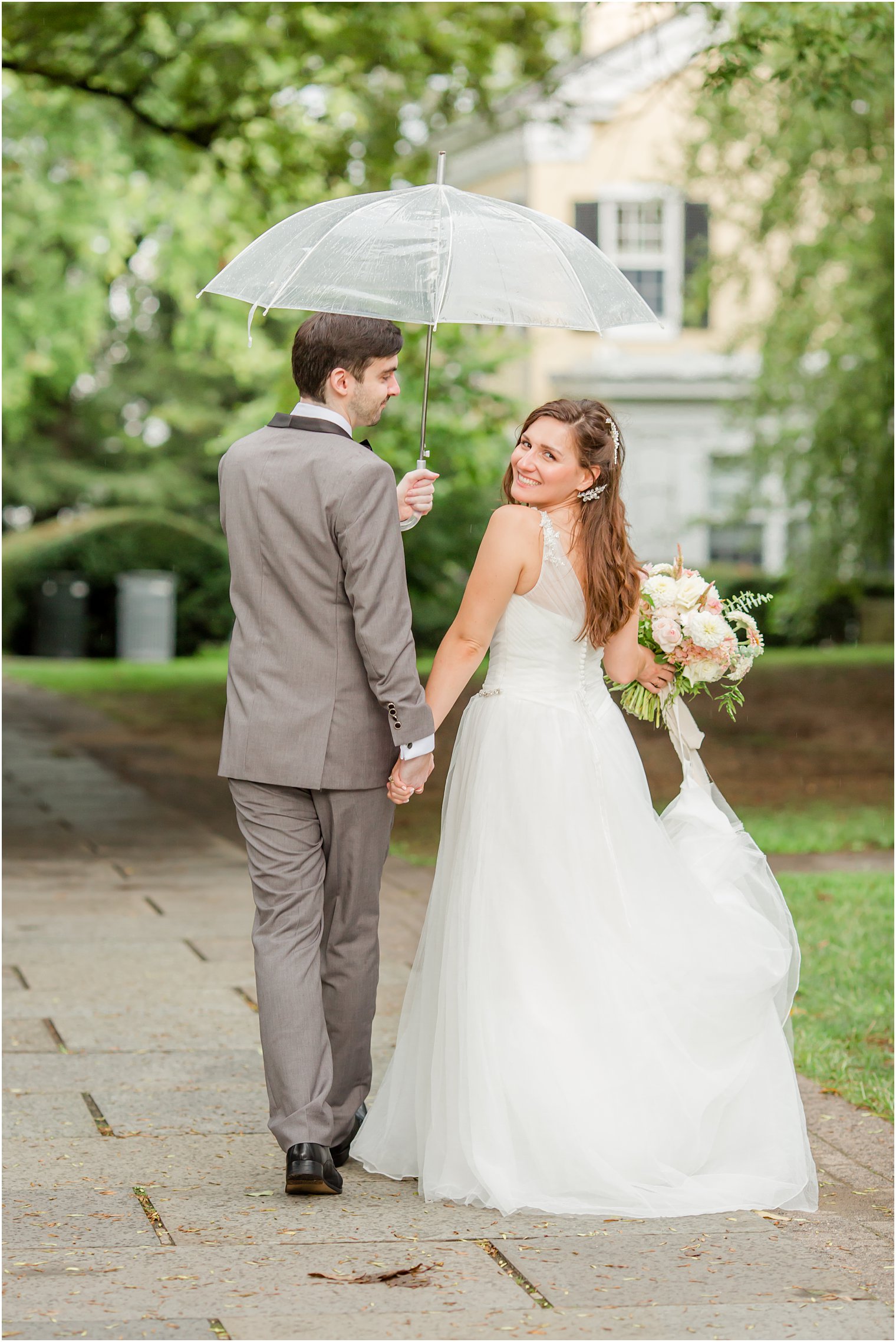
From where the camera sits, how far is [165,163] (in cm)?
1748

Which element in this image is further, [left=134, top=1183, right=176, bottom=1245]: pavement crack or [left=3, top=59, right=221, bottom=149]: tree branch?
[left=3, top=59, right=221, bottom=149]: tree branch

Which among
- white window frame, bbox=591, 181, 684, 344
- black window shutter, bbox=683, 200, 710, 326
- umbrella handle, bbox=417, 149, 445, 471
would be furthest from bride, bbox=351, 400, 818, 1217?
white window frame, bbox=591, 181, 684, 344

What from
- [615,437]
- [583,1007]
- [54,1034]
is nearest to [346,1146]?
[583,1007]

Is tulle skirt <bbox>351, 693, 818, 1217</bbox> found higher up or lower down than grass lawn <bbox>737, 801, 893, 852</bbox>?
higher up

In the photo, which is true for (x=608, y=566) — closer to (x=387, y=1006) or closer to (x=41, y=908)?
(x=387, y=1006)

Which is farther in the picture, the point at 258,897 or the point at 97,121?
the point at 97,121

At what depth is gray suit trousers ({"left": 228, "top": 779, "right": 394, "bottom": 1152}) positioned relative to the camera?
3.97m

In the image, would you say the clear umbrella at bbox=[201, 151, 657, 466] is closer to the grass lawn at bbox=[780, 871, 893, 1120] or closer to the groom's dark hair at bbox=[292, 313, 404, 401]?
the groom's dark hair at bbox=[292, 313, 404, 401]

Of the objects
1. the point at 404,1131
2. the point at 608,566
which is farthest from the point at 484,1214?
the point at 608,566

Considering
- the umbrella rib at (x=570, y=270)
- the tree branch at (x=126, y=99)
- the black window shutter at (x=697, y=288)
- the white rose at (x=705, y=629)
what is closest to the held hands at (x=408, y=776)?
the white rose at (x=705, y=629)

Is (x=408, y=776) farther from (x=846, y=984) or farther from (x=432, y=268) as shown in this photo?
(x=846, y=984)

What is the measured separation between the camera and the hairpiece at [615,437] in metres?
4.23

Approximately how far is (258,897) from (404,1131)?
0.73 meters

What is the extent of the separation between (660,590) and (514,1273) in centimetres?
186
